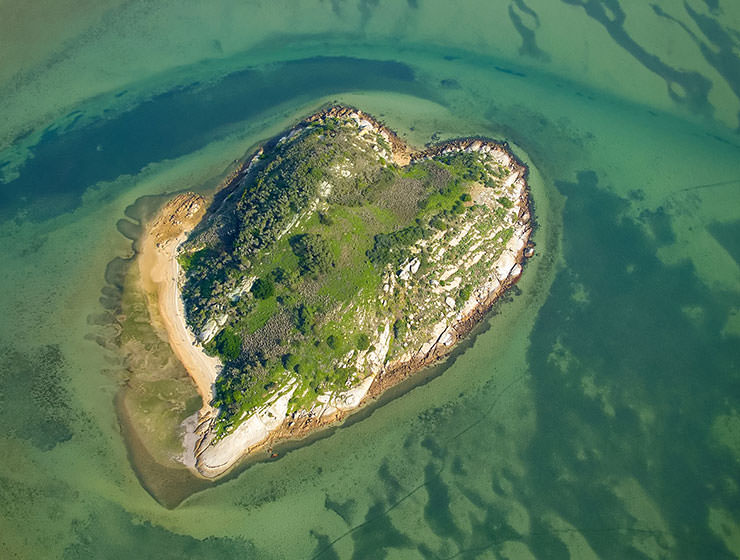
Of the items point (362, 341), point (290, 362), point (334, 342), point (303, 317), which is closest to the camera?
point (290, 362)

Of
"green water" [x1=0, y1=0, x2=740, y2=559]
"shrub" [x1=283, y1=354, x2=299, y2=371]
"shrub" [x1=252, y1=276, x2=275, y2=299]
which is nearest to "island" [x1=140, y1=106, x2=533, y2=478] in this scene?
"shrub" [x1=283, y1=354, x2=299, y2=371]

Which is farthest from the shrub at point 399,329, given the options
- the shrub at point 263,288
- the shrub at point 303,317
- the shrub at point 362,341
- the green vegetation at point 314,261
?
the shrub at point 263,288

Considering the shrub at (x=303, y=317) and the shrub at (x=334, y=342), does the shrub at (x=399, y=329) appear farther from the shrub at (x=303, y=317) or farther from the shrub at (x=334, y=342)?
the shrub at (x=303, y=317)

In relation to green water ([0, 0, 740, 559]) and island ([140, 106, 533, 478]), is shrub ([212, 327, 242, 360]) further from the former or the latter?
green water ([0, 0, 740, 559])

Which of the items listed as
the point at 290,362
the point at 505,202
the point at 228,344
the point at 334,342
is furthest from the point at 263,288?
the point at 505,202

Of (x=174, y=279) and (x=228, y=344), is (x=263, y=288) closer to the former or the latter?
(x=228, y=344)
